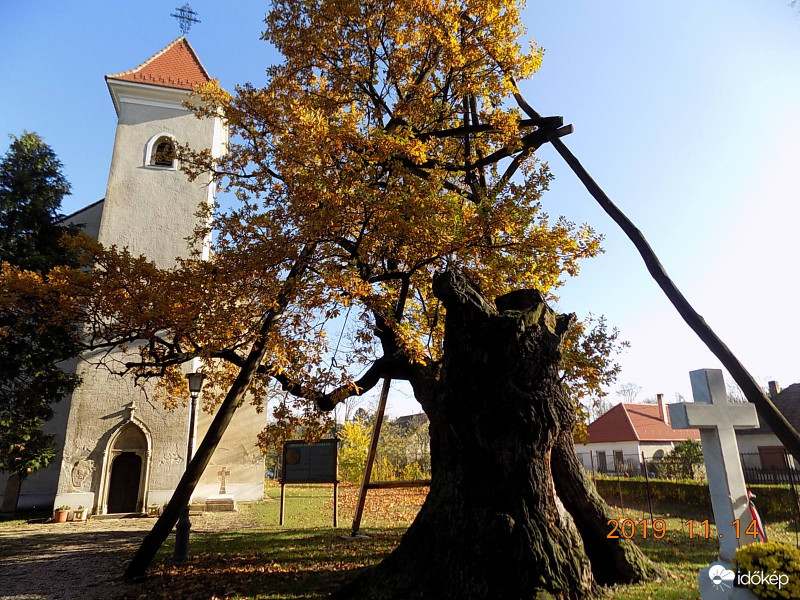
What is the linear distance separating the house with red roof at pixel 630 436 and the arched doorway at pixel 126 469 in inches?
1075

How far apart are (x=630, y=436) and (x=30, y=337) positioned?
118ft

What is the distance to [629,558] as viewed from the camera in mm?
5871

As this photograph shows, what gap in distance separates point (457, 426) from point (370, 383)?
3.40 metres

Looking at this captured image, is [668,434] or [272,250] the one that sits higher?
[272,250]

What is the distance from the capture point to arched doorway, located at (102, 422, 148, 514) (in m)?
A: 16.9

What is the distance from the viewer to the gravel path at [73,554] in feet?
23.6

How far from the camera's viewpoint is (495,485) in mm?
5242

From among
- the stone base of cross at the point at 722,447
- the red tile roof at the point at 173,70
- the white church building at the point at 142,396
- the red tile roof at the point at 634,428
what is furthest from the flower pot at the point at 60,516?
the red tile roof at the point at 634,428

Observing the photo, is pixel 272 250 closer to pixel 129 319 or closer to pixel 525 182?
pixel 129 319

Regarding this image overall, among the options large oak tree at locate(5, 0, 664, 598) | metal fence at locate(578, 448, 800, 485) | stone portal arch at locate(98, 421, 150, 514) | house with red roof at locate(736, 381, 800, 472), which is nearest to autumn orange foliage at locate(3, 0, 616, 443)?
large oak tree at locate(5, 0, 664, 598)

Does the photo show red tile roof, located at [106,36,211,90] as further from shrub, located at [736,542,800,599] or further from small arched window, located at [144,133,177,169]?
shrub, located at [736,542,800,599]

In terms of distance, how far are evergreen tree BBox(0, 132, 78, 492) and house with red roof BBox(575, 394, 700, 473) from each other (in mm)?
30589

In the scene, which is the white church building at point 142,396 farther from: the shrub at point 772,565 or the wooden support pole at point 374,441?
the shrub at point 772,565

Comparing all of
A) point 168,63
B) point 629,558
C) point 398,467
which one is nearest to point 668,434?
point 398,467
